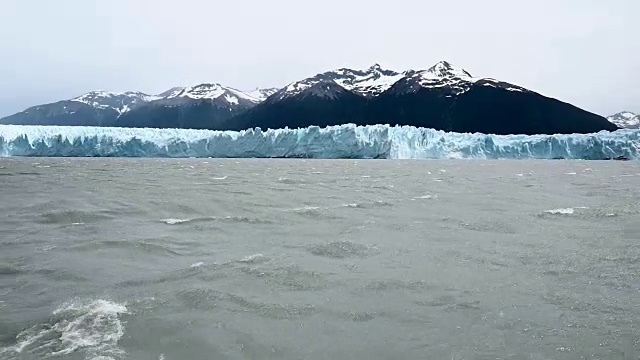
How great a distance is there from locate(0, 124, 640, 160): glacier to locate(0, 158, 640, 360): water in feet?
172

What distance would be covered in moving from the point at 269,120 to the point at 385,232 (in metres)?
153

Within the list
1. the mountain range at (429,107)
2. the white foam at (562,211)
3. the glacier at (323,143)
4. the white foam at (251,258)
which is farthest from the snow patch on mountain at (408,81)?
the white foam at (251,258)

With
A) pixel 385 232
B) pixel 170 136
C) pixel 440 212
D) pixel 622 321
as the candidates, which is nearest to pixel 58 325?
pixel 622 321

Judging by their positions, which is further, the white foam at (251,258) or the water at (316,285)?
the white foam at (251,258)

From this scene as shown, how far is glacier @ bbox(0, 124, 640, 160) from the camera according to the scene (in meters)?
64.6

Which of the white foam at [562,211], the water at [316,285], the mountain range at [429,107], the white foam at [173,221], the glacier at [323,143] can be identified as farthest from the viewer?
the mountain range at [429,107]

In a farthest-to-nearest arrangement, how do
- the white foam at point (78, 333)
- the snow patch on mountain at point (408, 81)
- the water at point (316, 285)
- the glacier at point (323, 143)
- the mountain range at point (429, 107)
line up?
the snow patch on mountain at point (408, 81) < the mountain range at point (429, 107) < the glacier at point (323, 143) < the water at point (316, 285) < the white foam at point (78, 333)

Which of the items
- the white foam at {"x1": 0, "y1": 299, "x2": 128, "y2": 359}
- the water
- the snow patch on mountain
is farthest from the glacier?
A: the snow patch on mountain

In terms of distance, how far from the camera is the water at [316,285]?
205 inches

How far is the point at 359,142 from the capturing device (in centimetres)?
6500

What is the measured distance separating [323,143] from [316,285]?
Result: 60674mm

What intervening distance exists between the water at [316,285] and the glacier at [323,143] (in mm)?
Answer: 52413

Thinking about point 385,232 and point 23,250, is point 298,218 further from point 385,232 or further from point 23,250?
point 23,250

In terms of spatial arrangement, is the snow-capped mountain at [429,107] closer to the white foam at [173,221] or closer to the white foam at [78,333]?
the white foam at [173,221]
